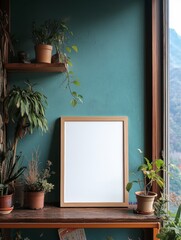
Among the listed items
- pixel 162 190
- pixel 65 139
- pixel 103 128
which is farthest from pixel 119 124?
pixel 162 190

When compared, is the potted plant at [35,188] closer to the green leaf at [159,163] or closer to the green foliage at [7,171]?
the green foliage at [7,171]

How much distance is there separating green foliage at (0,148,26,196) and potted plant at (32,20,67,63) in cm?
87

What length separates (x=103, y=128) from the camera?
8.81 feet

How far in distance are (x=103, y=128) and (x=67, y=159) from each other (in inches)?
17.0

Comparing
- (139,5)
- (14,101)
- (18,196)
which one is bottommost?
(18,196)

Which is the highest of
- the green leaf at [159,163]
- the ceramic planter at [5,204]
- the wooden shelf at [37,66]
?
the wooden shelf at [37,66]

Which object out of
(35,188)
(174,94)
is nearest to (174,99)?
(174,94)

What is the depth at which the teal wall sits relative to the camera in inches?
106

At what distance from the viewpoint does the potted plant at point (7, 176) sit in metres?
2.38

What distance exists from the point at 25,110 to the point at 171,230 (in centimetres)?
146

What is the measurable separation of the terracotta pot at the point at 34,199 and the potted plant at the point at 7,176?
0.15m

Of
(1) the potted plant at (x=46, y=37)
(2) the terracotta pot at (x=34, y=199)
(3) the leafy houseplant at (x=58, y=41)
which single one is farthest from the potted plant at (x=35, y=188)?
(1) the potted plant at (x=46, y=37)

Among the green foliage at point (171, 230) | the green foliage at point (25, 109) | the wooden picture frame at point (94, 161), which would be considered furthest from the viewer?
the wooden picture frame at point (94, 161)

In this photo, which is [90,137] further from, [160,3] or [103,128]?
[160,3]
